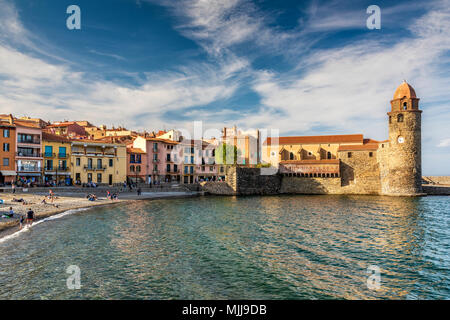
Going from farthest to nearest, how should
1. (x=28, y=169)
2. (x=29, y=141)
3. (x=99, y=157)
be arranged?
1. (x=99, y=157)
2. (x=29, y=141)
3. (x=28, y=169)

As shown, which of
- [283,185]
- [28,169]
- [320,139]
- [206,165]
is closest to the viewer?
[28,169]

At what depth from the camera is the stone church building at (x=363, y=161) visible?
54.0 m

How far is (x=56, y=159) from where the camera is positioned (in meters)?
49.0

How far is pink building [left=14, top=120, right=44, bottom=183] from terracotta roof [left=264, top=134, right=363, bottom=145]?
5271 cm

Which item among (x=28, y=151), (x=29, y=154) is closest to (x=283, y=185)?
(x=29, y=154)

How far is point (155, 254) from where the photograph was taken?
17.6m

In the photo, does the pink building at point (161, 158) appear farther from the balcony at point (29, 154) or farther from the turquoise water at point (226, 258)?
the turquoise water at point (226, 258)

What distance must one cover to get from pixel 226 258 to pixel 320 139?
63489mm

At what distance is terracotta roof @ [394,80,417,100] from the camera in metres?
54.0

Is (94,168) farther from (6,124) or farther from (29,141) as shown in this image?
(6,124)

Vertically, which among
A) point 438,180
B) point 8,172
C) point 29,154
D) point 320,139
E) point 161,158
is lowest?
point 438,180

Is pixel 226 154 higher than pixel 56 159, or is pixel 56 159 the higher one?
pixel 226 154

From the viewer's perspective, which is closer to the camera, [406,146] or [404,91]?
[406,146]
